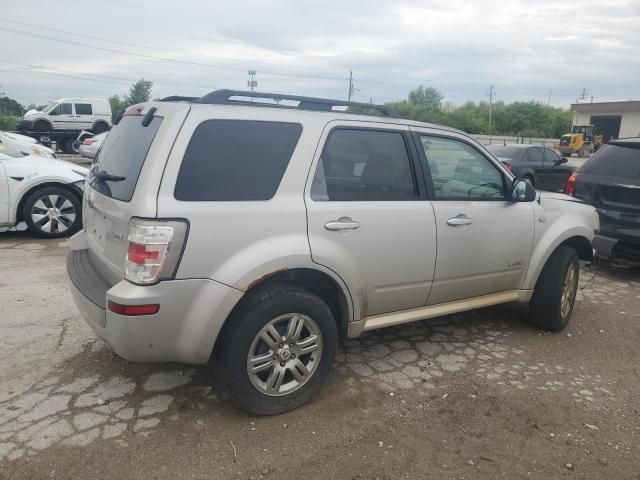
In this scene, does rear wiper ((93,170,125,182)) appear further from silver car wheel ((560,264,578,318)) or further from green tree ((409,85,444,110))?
green tree ((409,85,444,110))

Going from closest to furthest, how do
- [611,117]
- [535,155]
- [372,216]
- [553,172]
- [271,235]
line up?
[271,235] < [372,216] < [535,155] < [553,172] < [611,117]

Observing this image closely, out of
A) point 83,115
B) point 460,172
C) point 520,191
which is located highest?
point 83,115

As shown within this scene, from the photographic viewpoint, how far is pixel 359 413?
3041mm

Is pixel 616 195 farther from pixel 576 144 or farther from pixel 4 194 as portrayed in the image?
pixel 576 144

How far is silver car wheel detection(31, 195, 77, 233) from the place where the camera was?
6.97 meters

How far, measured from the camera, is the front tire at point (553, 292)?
426 cm

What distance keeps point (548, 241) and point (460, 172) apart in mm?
998

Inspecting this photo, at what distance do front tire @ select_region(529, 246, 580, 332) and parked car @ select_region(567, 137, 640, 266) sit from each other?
5.98 feet

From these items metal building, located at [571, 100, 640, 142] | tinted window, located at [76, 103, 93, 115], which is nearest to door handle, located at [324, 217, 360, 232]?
tinted window, located at [76, 103, 93, 115]

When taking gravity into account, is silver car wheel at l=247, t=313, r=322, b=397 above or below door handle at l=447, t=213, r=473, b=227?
below

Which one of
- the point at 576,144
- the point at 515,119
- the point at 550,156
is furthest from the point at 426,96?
the point at 550,156

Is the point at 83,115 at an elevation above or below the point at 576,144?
above

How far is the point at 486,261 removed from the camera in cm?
381

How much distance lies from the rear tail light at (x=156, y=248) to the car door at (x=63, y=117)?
26099 mm
